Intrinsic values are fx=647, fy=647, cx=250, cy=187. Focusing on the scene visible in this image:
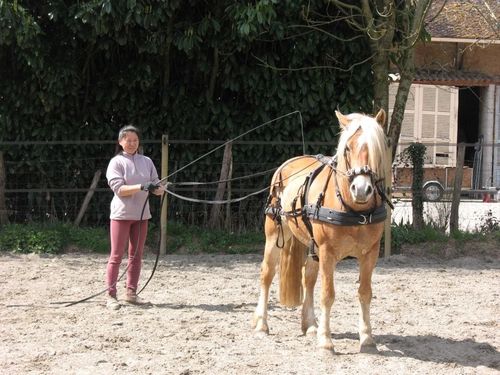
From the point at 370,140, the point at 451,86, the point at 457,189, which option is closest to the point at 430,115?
the point at 451,86

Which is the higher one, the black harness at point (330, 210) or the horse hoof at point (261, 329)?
the black harness at point (330, 210)

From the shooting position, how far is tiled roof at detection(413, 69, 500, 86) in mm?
17969

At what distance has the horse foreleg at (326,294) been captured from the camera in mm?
4887

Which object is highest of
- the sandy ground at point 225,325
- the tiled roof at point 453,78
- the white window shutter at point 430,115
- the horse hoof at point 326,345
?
the tiled roof at point 453,78

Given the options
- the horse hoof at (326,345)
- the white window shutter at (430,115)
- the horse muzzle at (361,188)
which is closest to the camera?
the horse muzzle at (361,188)

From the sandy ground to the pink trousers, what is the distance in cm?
30

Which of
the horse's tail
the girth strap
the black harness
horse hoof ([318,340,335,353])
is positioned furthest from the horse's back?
horse hoof ([318,340,335,353])

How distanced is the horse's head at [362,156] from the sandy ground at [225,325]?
4.27 ft

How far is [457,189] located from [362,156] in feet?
21.7

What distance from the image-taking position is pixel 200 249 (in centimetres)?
1008

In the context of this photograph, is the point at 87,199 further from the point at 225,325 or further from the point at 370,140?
the point at 370,140

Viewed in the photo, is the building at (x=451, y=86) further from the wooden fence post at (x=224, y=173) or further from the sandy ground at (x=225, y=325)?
the sandy ground at (x=225, y=325)

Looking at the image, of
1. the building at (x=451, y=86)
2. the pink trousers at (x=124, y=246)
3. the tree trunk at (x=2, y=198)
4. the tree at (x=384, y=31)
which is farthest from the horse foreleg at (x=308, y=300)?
the building at (x=451, y=86)

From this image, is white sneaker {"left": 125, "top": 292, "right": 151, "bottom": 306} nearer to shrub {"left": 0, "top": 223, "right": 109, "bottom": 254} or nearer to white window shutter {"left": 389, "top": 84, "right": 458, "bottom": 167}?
shrub {"left": 0, "top": 223, "right": 109, "bottom": 254}
